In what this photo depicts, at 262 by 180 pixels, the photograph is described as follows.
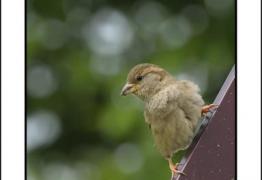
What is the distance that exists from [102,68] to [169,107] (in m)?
0.86

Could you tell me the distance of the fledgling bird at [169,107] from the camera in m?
2.29

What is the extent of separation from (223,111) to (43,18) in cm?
128

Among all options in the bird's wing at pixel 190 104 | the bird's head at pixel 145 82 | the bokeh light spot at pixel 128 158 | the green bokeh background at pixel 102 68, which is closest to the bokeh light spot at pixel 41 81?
the green bokeh background at pixel 102 68

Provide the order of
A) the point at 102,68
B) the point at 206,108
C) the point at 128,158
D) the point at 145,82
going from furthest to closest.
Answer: the point at 102,68
the point at 128,158
the point at 145,82
the point at 206,108

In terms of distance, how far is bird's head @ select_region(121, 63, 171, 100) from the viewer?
242cm

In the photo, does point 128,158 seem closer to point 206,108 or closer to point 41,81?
point 41,81

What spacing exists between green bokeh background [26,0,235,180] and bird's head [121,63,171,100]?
41 cm

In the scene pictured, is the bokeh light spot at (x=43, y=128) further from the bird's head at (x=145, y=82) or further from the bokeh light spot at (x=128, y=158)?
the bird's head at (x=145, y=82)

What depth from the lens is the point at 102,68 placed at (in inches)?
124

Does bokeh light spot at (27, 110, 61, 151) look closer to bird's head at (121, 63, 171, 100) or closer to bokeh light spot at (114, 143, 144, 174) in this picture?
bokeh light spot at (114, 143, 144, 174)

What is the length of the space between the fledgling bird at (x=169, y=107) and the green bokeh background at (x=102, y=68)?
17.0 inches

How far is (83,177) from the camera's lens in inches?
125

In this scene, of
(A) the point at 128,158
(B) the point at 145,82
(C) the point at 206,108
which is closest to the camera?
(C) the point at 206,108

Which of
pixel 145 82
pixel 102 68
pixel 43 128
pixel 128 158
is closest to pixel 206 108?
pixel 145 82
